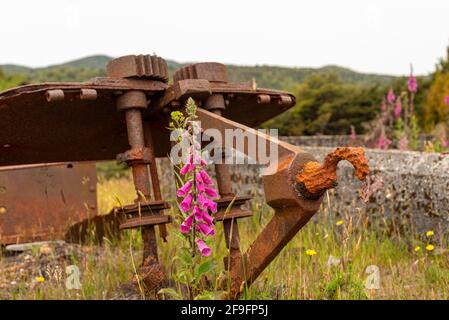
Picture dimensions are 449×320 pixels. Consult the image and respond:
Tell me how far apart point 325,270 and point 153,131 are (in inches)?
53.2

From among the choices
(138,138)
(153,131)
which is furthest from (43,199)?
(138,138)

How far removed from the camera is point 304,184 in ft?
7.11

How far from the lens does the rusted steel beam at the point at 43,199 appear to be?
561cm

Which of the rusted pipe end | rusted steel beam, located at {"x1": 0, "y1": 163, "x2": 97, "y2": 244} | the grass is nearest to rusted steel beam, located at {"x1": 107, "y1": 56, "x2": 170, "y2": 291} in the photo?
the grass

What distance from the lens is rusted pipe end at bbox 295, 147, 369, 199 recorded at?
204 centimetres

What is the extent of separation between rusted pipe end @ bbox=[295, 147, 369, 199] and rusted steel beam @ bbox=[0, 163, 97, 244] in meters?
3.62

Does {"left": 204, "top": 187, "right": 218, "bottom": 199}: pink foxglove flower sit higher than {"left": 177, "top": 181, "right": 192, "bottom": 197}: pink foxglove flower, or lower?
lower

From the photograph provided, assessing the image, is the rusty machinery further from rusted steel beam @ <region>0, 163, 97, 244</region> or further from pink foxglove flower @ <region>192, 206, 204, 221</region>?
rusted steel beam @ <region>0, 163, 97, 244</region>

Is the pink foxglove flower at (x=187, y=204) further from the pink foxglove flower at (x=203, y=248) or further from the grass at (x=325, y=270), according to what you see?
the grass at (x=325, y=270)

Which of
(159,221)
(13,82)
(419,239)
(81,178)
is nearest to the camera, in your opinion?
(159,221)

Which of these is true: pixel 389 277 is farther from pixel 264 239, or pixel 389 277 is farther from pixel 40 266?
pixel 40 266

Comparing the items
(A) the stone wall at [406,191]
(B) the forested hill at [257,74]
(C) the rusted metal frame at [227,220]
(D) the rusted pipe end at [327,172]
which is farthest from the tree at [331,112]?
(D) the rusted pipe end at [327,172]
